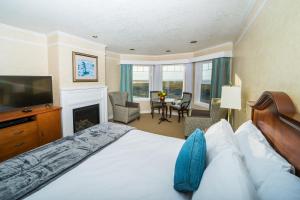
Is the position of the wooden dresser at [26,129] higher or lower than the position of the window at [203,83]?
lower

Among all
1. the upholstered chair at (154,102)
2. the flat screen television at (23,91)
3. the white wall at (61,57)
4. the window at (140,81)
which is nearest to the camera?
the flat screen television at (23,91)

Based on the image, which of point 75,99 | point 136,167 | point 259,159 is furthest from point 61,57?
point 259,159

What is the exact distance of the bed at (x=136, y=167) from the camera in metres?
0.97

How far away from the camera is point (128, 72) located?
570 cm

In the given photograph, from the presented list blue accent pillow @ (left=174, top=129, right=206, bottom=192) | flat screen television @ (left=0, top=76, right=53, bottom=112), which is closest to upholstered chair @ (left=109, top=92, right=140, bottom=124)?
flat screen television @ (left=0, top=76, right=53, bottom=112)

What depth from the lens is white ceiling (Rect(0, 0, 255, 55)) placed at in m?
2.01

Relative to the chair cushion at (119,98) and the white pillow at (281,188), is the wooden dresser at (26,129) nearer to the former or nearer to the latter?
the chair cushion at (119,98)

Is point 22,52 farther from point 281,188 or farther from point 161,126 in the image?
point 281,188

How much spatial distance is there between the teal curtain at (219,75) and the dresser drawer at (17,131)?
4.30 metres

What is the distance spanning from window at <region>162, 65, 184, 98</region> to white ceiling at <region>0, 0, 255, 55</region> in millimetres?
2505

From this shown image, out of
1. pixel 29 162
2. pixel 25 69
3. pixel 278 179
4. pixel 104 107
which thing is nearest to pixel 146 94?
pixel 104 107

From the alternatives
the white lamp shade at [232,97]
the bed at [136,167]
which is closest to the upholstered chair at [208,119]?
the white lamp shade at [232,97]

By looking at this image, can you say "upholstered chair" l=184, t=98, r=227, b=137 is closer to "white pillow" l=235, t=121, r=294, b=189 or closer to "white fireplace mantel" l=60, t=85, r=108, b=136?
"white pillow" l=235, t=121, r=294, b=189

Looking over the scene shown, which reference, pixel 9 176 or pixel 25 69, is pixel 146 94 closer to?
pixel 25 69
